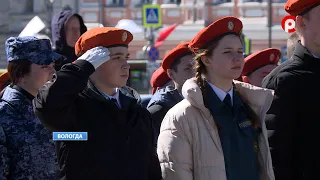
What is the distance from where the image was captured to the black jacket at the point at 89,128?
180 inches

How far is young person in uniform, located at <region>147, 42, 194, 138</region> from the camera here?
6793 millimetres

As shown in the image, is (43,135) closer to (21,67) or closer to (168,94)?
(21,67)

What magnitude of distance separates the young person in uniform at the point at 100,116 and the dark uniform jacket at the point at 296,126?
0.70 metres

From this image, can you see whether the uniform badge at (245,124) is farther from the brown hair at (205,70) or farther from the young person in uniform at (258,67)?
the young person in uniform at (258,67)

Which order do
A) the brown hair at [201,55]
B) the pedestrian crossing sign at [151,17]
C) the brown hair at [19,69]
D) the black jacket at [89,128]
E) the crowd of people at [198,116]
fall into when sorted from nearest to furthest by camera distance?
1. the black jacket at [89,128]
2. the crowd of people at [198,116]
3. the brown hair at [201,55]
4. the brown hair at [19,69]
5. the pedestrian crossing sign at [151,17]

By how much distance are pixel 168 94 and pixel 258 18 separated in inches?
1264

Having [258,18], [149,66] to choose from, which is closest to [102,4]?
[258,18]

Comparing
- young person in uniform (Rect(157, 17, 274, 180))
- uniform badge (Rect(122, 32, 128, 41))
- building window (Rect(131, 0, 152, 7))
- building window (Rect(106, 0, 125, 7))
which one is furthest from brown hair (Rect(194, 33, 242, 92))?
building window (Rect(106, 0, 125, 7))

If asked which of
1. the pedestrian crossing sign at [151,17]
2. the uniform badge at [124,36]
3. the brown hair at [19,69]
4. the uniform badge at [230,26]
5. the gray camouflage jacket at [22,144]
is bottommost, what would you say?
the pedestrian crossing sign at [151,17]

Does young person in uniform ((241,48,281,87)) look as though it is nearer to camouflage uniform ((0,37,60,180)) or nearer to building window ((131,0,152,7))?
camouflage uniform ((0,37,60,180))

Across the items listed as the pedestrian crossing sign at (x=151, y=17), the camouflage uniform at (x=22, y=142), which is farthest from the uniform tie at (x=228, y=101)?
the pedestrian crossing sign at (x=151, y=17)

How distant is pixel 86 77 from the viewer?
4672 mm

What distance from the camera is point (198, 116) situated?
475 cm

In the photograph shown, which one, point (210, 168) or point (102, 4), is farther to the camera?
point (102, 4)
